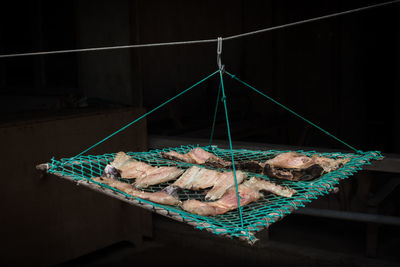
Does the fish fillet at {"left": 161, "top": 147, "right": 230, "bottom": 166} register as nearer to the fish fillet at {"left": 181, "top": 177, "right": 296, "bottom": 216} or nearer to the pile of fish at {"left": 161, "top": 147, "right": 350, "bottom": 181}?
the pile of fish at {"left": 161, "top": 147, "right": 350, "bottom": 181}

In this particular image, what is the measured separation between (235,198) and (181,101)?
13.9 feet

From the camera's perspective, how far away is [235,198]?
8.68ft

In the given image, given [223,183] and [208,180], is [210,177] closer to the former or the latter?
[208,180]

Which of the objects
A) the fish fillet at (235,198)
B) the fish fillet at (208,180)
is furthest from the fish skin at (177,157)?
the fish fillet at (235,198)

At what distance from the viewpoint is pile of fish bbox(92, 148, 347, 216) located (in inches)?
103

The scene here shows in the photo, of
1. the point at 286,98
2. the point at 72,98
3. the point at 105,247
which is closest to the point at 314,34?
the point at 286,98

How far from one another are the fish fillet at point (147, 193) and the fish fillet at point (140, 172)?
0.46 feet

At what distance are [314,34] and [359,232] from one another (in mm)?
3669

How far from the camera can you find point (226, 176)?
2955 mm

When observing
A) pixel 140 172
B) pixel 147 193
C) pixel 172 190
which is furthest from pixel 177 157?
pixel 147 193

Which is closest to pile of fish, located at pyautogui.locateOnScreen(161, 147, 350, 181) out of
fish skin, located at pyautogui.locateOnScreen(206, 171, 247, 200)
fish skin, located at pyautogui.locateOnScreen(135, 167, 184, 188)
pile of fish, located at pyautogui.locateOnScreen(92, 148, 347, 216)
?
pile of fish, located at pyautogui.locateOnScreen(92, 148, 347, 216)

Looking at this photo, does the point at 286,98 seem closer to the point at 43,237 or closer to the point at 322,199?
the point at 322,199

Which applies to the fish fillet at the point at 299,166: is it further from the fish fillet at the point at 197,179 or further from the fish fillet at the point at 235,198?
the fish fillet at the point at 197,179

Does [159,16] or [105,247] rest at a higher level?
[159,16]
